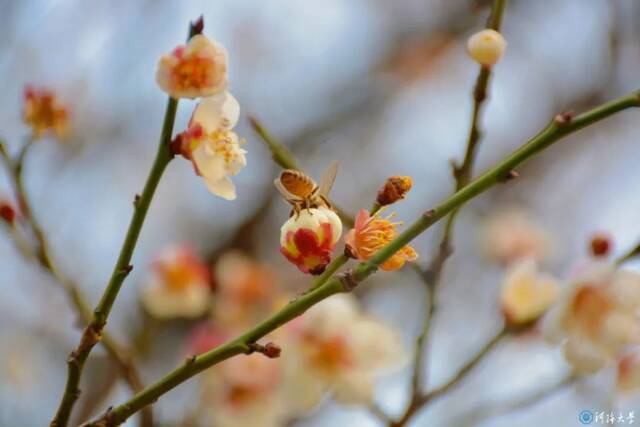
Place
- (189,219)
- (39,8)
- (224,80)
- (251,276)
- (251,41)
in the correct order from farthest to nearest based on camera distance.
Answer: (251,41) → (189,219) → (39,8) → (251,276) → (224,80)

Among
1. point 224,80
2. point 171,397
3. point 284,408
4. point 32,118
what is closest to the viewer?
point 224,80

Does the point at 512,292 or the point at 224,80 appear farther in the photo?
the point at 512,292

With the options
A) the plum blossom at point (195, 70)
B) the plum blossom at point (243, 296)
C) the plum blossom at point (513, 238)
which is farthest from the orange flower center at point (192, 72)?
the plum blossom at point (513, 238)

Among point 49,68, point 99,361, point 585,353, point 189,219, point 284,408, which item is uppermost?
point 49,68

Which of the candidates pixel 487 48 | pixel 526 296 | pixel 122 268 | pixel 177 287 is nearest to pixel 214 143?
pixel 122 268

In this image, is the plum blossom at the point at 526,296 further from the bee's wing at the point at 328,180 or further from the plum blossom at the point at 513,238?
the plum blossom at the point at 513,238

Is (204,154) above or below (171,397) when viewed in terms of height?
below

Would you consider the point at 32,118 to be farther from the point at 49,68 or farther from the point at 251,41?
the point at 251,41

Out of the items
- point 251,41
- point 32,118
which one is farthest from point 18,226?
point 251,41
